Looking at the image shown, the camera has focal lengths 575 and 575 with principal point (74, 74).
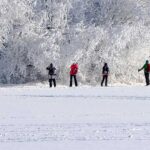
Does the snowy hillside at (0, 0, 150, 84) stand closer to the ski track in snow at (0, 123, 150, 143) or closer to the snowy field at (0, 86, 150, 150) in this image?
the snowy field at (0, 86, 150, 150)

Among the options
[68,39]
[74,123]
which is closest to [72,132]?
[74,123]

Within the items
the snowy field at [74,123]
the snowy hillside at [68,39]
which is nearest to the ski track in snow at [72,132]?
the snowy field at [74,123]

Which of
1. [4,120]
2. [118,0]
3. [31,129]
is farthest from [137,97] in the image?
→ [118,0]

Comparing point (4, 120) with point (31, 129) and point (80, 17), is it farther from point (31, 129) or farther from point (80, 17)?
point (80, 17)

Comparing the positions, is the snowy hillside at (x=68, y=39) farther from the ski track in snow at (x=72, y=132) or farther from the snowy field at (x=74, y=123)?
the ski track in snow at (x=72, y=132)

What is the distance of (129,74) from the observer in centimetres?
4434

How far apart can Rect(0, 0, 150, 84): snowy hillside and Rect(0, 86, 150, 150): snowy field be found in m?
16.5

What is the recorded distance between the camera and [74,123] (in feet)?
52.0

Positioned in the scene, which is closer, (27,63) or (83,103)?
(83,103)

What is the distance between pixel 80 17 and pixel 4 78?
735 cm

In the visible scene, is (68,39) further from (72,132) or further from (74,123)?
(72,132)

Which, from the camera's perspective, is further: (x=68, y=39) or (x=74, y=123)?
(x=68, y=39)

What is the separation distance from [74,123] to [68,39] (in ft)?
88.0

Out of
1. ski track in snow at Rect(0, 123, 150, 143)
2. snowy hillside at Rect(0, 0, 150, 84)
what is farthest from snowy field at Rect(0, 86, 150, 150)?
snowy hillside at Rect(0, 0, 150, 84)
